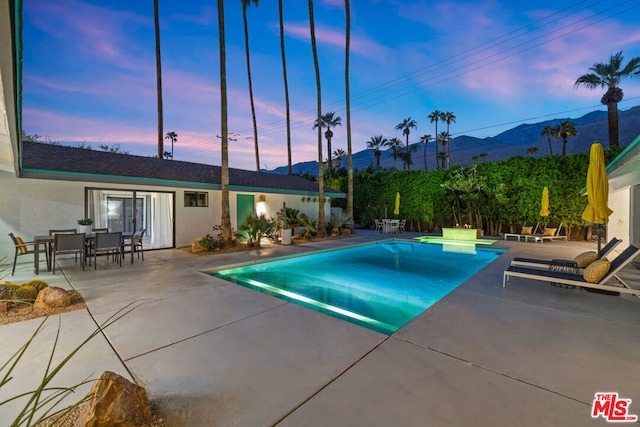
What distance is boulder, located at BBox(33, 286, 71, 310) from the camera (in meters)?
4.63

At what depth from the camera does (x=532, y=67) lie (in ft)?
72.0

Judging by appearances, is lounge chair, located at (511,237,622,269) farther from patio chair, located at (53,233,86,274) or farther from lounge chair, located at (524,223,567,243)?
patio chair, located at (53,233,86,274)

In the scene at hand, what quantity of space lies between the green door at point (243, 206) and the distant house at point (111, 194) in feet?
0.13

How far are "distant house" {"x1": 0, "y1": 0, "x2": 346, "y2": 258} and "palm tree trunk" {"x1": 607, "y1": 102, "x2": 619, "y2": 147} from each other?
2376 cm

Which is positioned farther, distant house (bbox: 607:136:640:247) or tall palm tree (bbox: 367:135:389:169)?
tall palm tree (bbox: 367:135:389:169)

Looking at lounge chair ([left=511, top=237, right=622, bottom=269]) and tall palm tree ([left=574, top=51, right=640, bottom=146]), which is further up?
tall palm tree ([left=574, top=51, right=640, bottom=146])

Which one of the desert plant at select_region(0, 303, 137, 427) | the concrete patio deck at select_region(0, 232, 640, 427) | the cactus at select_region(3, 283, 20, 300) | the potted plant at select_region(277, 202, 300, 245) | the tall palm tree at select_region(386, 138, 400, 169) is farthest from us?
the tall palm tree at select_region(386, 138, 400, 169)

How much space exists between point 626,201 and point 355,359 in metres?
11.4

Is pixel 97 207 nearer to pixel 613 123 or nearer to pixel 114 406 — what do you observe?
pixel 114 406

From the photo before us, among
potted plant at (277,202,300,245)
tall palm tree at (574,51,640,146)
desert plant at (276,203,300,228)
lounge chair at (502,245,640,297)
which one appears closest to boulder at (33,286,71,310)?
lounge chair at (502,245,640,297)

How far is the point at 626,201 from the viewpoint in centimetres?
909

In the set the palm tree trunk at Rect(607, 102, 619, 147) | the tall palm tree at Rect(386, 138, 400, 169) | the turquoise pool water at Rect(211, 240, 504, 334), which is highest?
the tall palm tree at Rect(386, 138, 400, 169)

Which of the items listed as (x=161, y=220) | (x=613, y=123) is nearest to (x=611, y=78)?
(x=613, y=123)

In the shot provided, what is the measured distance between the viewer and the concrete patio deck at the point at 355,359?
2422 mm
